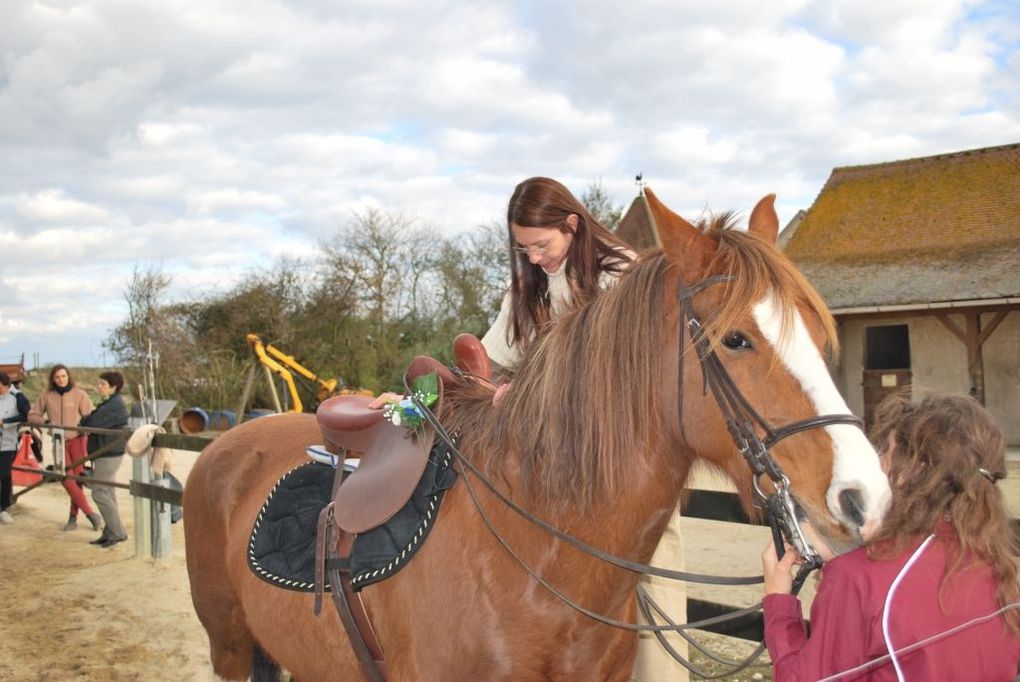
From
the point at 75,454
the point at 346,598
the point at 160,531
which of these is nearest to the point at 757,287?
the point at 346,598

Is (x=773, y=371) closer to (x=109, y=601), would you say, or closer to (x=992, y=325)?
(x=109, y=601)

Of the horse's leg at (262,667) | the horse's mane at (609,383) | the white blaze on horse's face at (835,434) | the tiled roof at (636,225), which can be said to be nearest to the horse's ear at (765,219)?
the horse's mane at (609,383)

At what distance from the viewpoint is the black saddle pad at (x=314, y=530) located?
7.29 ft

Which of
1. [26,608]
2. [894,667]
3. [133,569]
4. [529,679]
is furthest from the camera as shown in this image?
[133,569]

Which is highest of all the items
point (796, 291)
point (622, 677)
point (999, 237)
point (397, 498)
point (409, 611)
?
point (999, 237)

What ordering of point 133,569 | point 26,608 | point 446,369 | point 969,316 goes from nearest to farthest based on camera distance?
point 446,369 < point 26,608 < point 133,569 < point 969,316

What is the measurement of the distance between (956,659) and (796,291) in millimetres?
842

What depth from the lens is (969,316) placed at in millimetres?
14578

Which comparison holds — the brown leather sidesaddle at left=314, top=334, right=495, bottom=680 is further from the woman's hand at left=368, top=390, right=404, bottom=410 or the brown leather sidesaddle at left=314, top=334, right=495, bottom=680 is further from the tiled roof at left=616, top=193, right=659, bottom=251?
the tiled roof at left=616, top=193, right=659, bottom=251

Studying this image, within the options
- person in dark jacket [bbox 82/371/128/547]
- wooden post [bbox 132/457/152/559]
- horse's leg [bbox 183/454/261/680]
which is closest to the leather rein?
horse's leg [bbox 183/454/261/680]

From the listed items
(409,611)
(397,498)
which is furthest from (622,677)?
(397,498)

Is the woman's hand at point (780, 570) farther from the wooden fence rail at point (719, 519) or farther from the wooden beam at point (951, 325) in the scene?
the wooden beam at point (951, 325)

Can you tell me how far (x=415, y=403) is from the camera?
236cm

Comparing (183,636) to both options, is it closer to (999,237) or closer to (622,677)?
(622,677)
